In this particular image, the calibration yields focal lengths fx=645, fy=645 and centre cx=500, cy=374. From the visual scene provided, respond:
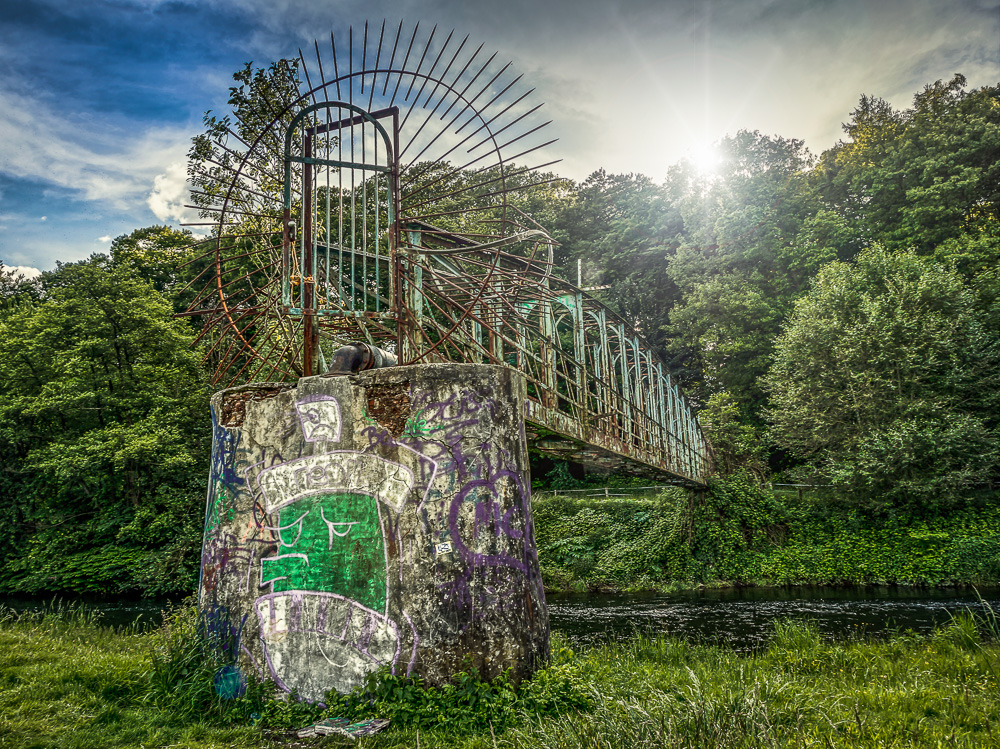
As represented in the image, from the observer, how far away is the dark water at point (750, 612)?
13.4 metres

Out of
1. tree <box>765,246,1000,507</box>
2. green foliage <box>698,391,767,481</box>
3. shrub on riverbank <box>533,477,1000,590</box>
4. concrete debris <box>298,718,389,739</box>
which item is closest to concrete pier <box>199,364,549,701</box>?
concrete debris <box>298,718,389,739</box>

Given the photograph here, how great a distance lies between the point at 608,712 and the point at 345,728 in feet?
6.78

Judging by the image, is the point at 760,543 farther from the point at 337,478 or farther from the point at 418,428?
the point at 337,478

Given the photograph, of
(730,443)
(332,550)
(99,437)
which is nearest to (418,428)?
(332,550)

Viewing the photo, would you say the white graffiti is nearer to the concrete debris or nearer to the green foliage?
the concrete debris

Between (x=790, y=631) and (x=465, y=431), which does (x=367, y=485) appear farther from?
(x=790, y=631)

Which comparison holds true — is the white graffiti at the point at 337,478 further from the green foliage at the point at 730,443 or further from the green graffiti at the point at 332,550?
the green foliage at the point at 730,443

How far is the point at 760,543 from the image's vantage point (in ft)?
77.7

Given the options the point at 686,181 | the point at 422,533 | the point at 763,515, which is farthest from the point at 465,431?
the point at 686,181

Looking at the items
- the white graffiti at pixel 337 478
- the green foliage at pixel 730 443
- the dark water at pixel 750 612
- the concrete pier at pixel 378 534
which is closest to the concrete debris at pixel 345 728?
the concrete pier at pixel 378 534

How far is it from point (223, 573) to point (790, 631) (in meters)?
9.46

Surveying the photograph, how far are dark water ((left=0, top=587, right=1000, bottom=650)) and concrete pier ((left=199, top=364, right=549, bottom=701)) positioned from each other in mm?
7299

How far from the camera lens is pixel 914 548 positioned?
2148cm

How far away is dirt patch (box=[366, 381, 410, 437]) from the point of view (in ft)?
19.7
